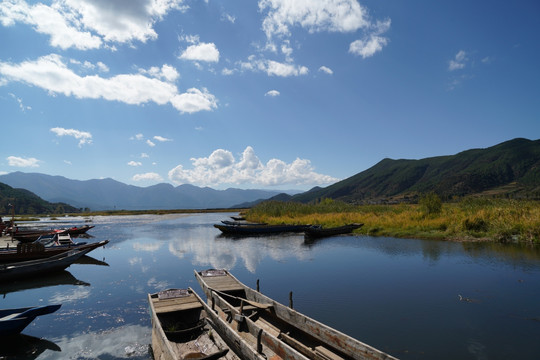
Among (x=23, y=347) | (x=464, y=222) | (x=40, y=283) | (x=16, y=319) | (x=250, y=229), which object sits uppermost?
(x=464, y=222)

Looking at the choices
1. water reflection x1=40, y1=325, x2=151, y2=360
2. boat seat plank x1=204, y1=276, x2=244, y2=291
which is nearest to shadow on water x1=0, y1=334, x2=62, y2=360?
water reflection x1=40, y1=325, x2=151, y2=360

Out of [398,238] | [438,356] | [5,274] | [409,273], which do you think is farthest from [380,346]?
[398,238]

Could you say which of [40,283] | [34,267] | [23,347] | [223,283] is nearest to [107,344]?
[23,347]

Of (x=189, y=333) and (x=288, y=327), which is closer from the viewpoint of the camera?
(x=189, y=333)

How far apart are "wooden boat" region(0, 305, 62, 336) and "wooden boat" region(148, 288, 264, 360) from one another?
4.07 m

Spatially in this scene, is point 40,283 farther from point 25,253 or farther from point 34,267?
point 25,253

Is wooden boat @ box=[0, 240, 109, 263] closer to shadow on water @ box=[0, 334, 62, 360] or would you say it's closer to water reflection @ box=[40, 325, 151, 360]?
shadow on water @ box=[0, 334, 62, 360]

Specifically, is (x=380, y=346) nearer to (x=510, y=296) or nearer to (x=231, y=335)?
(x=231, y=335)

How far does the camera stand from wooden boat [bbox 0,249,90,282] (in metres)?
19.2

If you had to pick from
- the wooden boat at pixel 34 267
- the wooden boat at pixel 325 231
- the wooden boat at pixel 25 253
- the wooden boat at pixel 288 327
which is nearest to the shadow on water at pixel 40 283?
the wooden boat at pixel 34 267

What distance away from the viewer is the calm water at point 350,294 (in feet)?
37.0

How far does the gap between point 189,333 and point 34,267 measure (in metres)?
16.0

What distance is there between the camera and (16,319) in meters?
10.9

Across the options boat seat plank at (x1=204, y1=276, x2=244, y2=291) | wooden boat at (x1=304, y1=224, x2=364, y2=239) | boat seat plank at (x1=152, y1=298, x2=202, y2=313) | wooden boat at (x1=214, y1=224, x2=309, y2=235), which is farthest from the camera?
wooden boat at (x1=214, y1=224, x2=309, y2=235)
